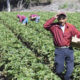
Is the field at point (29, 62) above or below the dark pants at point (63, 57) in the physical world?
below

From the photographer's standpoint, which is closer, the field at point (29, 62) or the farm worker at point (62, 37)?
the farm worker at point (62, 37)

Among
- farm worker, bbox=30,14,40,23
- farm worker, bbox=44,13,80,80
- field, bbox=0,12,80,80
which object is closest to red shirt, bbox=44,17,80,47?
farm worker, bbox=44,13,80,80

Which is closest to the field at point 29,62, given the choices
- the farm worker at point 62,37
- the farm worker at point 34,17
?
the farm worker at point 62,37

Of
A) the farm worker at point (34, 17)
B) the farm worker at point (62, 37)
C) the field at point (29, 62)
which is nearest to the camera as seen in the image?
the farm worker at point (62, 37)

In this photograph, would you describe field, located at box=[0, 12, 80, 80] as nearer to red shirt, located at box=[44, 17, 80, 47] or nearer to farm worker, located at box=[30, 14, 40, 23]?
red shirt, located at box=[44, 17, 80, 47]

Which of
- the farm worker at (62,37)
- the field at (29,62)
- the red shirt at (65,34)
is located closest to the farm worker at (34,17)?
the field at (29,62)

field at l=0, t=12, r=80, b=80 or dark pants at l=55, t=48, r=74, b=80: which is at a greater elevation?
dark pants at l=55, t=48, r=74, b=80

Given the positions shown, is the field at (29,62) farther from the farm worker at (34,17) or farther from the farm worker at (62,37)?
the farm worker at (34,17)

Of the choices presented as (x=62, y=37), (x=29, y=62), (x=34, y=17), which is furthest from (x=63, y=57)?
(x=34, y=17)

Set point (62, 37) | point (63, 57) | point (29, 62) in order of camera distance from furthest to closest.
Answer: point (29, 62)
point (63, 57)
point (62, 37)

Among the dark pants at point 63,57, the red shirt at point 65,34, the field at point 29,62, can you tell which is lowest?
the field at point 29,62

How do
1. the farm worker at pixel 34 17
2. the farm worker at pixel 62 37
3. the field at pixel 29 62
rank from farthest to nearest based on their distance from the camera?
1. the farm worker at pixel 34 17
2. the field at pixel 29 62
3. the farm worker at pixel 62 37

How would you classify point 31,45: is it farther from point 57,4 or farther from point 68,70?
point 57,4

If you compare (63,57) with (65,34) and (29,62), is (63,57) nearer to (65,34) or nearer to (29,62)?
(65,34)
